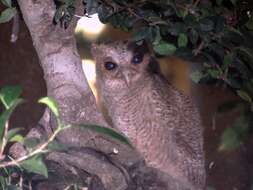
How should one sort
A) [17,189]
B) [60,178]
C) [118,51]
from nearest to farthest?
1. [17,189]
2. [60,178]
3. [118,51]

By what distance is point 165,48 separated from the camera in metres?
1.29

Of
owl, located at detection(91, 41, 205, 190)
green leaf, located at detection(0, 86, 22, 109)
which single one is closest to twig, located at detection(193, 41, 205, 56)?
green leaf, located at detection(0, 86, 22, 109)

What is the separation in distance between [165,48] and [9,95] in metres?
0.51

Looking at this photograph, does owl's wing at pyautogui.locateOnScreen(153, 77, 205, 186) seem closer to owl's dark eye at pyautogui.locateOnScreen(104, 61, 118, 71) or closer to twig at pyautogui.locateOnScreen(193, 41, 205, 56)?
owl's dark eye at pyautogui.locateOnScreen(104, 61, 118, 71)

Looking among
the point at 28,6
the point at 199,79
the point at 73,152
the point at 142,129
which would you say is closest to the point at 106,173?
the point at 73,152

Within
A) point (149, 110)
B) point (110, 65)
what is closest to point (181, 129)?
point (149, 110)

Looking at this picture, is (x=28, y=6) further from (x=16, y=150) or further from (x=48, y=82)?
(x=16, y=150)

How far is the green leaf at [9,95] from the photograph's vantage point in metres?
0.85

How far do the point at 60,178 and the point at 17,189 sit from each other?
30cm

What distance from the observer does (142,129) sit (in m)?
2.35

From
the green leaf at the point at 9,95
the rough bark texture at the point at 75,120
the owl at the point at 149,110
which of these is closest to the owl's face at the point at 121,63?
the owl at the point at 149,110

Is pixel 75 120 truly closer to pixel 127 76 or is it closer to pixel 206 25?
pixel 206 25

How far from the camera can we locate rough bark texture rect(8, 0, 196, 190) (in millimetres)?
1334

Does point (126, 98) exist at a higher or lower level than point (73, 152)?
lower
